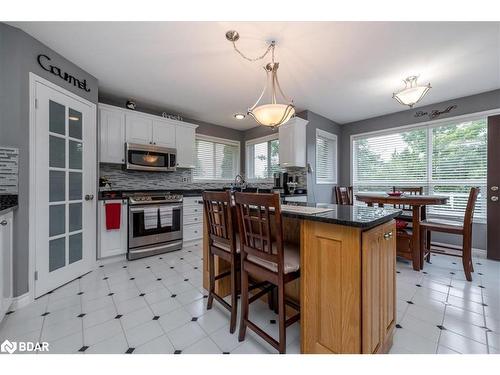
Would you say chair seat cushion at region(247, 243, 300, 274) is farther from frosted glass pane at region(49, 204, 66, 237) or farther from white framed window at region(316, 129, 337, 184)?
white framed window at region(316, 129, 337, 184)

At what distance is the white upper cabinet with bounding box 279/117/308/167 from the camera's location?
3852 mm

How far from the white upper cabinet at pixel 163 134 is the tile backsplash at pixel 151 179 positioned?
2.05ft

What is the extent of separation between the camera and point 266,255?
→ 1.34 metres

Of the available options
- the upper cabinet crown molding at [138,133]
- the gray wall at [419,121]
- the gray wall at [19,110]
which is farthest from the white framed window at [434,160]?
the gray wall at [19,110]

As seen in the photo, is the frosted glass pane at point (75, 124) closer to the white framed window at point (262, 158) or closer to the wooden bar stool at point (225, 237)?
the wooden bar stool at point (225, 237)

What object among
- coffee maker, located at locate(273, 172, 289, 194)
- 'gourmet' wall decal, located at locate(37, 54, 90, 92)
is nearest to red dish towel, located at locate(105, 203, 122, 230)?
'gourmet' wall decal, located at locate(37, 54, 90, 92)

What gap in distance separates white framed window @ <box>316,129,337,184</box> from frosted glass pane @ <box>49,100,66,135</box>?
390 centimetres

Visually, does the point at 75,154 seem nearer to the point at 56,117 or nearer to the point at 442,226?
the point at 56,117

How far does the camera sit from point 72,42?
6.99 ft

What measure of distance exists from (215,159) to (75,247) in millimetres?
3153

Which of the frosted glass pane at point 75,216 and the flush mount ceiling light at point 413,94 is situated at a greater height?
the flush mount ceiling light at point 413,94

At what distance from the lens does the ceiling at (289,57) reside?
1909mm
